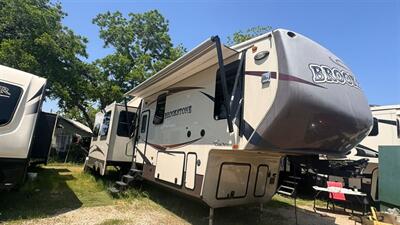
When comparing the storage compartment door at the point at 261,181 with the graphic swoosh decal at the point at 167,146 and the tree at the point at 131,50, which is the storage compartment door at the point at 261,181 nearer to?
the graphic swoosh decal at the point at 167,146

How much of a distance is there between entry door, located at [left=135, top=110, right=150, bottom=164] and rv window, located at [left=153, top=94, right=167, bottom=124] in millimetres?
609

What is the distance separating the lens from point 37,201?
23.1 feet

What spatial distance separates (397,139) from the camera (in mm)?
8219

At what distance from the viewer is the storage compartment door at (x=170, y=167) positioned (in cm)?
624

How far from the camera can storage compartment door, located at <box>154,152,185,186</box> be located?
624 cm

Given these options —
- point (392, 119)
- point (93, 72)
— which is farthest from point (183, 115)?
point (93, 72)

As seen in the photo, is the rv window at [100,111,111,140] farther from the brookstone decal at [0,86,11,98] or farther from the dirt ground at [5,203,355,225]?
the brookstone decal at [0,86,11,98]

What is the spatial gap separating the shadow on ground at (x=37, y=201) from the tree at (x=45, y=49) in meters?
10.5

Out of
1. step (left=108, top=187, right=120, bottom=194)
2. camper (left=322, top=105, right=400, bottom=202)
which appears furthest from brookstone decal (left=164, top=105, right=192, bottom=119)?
camper (left=322, top=105, right=400, bottom=202)

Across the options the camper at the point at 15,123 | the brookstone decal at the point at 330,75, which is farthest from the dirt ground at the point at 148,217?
the brookstone decal at the point at 330,75

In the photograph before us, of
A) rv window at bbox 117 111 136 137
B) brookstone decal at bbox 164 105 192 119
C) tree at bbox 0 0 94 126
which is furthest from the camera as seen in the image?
tree at bbox 0 0 94 126

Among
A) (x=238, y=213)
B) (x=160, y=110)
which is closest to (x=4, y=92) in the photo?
(x=160, y=110)

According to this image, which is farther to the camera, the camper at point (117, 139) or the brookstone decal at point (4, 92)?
the camper at point (117, 139)

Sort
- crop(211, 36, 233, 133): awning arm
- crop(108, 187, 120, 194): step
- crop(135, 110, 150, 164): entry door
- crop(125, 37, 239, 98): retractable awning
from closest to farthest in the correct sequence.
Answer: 1. crop(211, 36, 233, 133): awning arm
2. crop(125, 37, 239, 98): retractable awning
3. crop(108, 187, 120, 194): step
4. crop(135, 110, 150, 164): entry door
